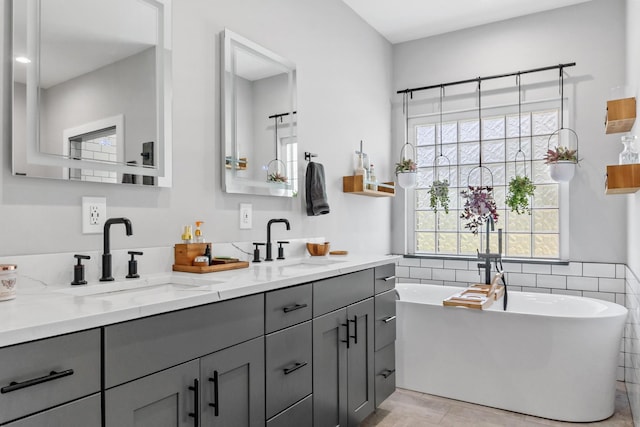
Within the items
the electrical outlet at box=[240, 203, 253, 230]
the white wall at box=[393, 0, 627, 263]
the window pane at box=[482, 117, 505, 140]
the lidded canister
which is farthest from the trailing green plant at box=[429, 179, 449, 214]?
the lidded canister

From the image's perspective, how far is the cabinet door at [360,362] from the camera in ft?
7.51

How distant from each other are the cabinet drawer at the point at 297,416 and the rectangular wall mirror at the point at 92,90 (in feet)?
3.62

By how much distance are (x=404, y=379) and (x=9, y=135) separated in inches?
107

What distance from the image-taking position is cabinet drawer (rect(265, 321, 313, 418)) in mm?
1693

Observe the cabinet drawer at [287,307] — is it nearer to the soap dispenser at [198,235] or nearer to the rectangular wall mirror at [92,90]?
the soap dispenser at [198,235]

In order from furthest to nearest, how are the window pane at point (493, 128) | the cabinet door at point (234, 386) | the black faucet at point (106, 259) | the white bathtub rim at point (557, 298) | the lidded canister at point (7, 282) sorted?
the window pane at point (493, 128), the white bathtub rim at point (557, 298), the black faucet at point (106, 259), the cabinet door at point (234, 386), the lidded canister at point (7, 282)

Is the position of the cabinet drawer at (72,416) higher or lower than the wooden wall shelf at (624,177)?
lower

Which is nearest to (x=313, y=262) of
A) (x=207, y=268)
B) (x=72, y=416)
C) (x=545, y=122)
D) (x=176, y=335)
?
(x=207, y=268)

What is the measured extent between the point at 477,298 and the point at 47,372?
2.66m

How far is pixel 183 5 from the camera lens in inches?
83.1

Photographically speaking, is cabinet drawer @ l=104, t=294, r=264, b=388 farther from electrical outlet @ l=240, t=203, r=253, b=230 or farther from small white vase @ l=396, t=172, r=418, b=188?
small white vase @ l=396, t=172, r=418, b=188

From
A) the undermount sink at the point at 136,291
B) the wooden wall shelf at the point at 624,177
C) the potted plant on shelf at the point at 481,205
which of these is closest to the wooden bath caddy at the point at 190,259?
the undermount sink at the point at 136,291

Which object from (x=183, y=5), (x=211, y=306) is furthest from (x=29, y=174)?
(x=183, y=5)

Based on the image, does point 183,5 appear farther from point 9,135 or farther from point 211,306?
point 211,306
